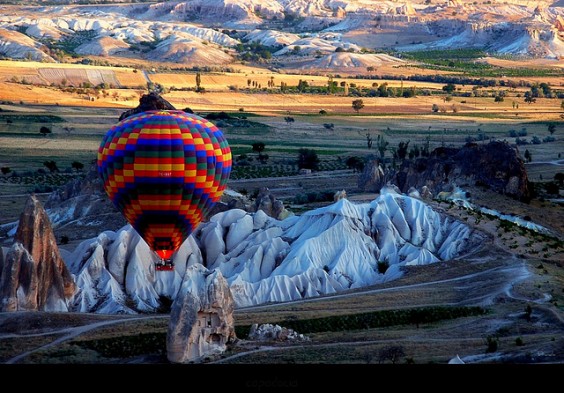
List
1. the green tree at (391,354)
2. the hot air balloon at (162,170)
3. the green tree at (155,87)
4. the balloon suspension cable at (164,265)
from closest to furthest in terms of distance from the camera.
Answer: the green tree at (391,354)
the hot air balloon at (162,170)
the balloon suspension cable at (164,265)
the green tree at (155,87)

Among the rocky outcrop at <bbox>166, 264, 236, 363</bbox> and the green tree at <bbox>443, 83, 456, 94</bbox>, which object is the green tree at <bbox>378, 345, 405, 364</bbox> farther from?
the green tree at <bbox>443, 83, 456, 94</bbox>

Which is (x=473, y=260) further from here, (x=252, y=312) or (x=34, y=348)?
(x=34, y=348)

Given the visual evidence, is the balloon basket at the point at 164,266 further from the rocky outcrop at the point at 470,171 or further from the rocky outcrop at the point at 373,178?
the rocky outcrop at the point at 373,178

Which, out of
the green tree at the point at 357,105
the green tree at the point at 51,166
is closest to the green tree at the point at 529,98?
the green tree at the point at 357,105

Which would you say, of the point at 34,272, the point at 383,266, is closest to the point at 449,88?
the point at 383,266

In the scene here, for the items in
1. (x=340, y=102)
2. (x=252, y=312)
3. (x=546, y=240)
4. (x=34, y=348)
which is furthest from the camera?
(x=340, y=102)

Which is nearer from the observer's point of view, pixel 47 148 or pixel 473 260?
pixel 473 260
